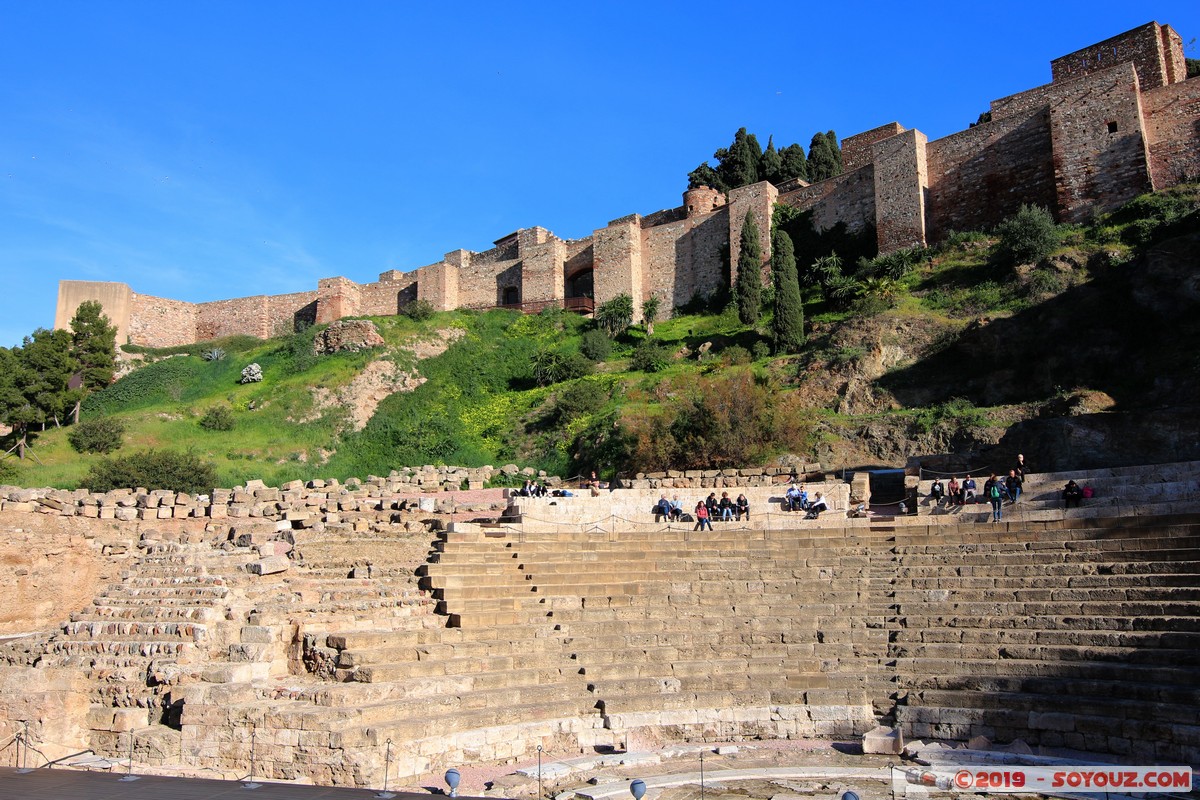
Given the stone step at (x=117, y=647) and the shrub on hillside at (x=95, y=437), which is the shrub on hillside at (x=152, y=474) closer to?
the shrub on hillside at (x=95, y=437)

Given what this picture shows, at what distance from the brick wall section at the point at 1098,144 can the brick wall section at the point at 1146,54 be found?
0.97 m

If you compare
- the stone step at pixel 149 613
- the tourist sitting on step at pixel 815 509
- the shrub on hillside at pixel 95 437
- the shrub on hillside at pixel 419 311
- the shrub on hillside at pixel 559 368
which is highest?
the shrub on hillside at pixel 419 311

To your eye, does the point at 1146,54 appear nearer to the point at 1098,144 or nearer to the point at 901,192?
the point at 1098,144

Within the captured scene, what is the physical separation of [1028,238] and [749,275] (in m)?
9.87

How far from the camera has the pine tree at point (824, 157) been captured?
43562 millimetres

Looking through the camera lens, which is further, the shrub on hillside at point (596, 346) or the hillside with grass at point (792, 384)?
the shrub on hillside at point (596, 346)

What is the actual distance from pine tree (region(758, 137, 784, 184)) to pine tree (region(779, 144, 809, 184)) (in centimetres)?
8

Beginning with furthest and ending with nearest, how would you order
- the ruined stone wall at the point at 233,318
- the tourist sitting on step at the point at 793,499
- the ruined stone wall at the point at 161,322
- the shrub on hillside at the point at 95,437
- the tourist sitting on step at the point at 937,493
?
1. the ruined stone wall at the point at 233,318
2. the ruined stone wall at the point at 161,322
3. the shrub on hillside at the point at 95,437
4. the tourist sitting on step at the point at 793,499
5. the tourist sitting on step at the point at 937,493

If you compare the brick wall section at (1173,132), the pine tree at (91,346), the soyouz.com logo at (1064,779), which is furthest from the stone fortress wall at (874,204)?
the soyouz.com logo at (1064,779)

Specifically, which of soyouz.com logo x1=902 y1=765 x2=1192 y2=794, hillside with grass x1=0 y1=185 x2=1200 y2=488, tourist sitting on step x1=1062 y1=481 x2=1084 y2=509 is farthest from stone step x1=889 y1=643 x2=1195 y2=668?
hillside with grass x1=0 y1=185 x2=1200 y2=488

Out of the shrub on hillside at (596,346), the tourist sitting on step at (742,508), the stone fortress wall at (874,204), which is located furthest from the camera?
the shrub on hillside at (596,346)

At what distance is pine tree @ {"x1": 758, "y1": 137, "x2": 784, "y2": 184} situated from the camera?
1713 inches

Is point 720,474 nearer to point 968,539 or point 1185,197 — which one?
point 968,539

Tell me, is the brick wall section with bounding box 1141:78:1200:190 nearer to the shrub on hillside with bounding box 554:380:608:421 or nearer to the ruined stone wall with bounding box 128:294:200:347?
the shrub on hillside with bounding box 554:380:608:421
